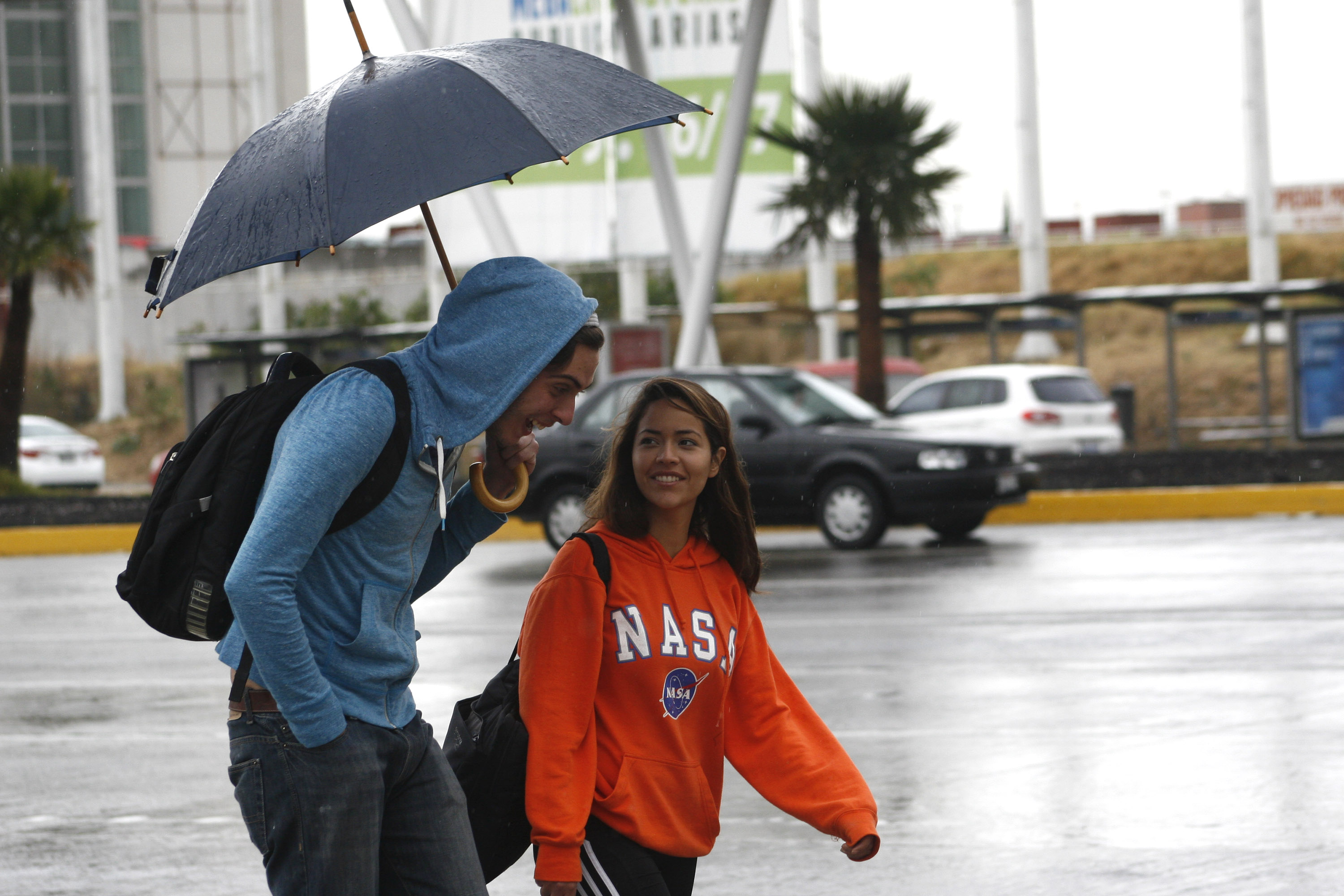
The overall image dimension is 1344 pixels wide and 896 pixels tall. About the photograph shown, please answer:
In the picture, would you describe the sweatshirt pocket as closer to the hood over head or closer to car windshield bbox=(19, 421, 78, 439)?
the hood over head

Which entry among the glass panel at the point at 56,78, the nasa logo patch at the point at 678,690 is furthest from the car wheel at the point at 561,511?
the glass panel at the point at 56,78

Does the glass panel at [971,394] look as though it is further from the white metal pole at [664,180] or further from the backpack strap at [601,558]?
the backpack strap at [601,558]

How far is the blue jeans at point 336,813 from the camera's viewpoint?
2441 millimetres

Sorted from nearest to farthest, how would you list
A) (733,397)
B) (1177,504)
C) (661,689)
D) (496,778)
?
1. (496,778)
2. (661,689)
3. (733,397)
4. (1177,504)

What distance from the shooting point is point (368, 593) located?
2463 millimetres

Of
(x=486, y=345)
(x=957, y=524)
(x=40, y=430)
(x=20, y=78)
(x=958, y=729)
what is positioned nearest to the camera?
(x=486, y=345)

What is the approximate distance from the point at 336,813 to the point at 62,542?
16.1m

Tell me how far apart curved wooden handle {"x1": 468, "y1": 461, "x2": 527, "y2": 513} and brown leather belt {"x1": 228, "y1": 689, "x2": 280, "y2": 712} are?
1.61 ft

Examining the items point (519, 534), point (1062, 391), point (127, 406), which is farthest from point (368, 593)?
point (127, 406)

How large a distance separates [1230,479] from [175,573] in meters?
17.4

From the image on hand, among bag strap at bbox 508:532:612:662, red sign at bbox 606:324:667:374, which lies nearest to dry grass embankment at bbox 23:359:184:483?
red sign at bbox 606:324:667:374

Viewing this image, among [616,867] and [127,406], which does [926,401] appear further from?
[127,406]

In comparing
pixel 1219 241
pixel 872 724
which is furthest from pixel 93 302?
pixel 872 724

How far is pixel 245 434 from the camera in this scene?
2420 millimetres
